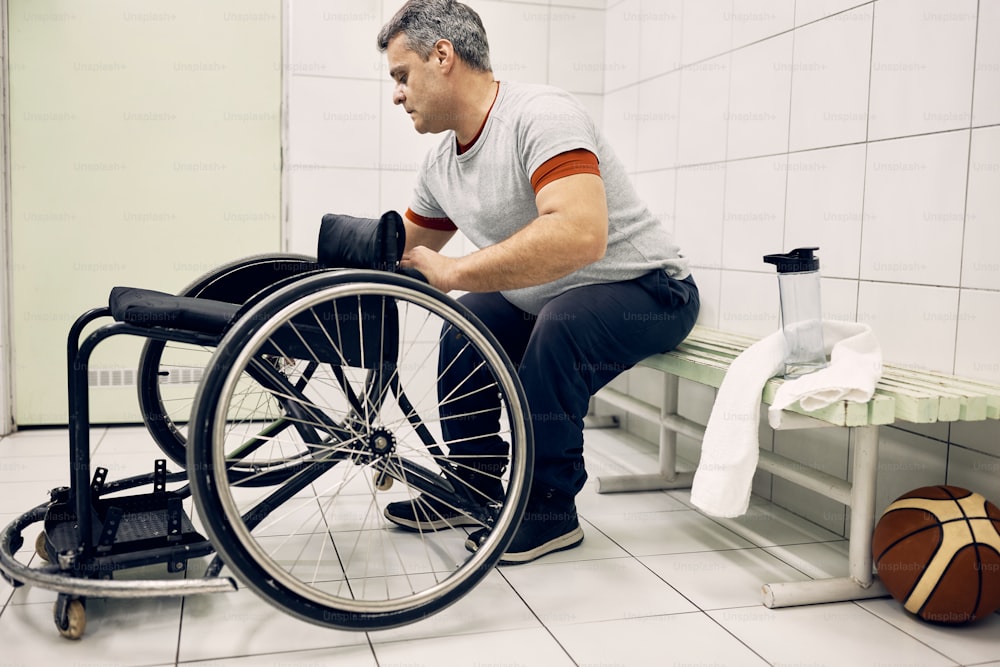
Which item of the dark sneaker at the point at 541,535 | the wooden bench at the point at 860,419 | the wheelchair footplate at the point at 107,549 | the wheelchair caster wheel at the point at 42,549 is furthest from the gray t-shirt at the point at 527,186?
the wheelchair caster wheel at the point at 42,549

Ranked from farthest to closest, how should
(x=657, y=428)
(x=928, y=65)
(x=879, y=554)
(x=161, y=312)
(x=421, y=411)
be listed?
(x=421, y=411), (x=657, y=428), (x=928, y=65), (x=879, y=554), (x=161, y=312)

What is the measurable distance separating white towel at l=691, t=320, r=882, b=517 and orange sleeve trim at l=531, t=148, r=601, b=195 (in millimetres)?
507

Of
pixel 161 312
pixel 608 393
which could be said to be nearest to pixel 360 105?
pixel 608 393

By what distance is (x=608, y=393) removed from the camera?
2775 millimetres

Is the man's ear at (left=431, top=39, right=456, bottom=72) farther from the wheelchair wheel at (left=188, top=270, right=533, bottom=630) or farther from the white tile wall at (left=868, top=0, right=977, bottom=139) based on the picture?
the white tile wall at (left=868, top=0, right=977, bottom=139)

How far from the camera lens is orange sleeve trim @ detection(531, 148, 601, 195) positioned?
1.76 meters

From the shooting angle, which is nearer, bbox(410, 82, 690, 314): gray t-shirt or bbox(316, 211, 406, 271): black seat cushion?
bbox(316, 211, 406, 271): black seat cushion

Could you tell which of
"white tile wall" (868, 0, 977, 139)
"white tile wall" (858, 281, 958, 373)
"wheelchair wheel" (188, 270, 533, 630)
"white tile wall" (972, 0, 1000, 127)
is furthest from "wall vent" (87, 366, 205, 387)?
"white tile wall" (972, 0, 1000, 127)

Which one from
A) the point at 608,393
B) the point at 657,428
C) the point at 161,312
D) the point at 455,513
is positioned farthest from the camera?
the point at 657,428

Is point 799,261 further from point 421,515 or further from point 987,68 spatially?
point 421,515

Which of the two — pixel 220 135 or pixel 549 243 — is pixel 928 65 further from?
pixel 220 135

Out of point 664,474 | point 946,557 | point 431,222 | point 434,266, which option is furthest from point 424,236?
point 946,557

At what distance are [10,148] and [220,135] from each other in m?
0.67

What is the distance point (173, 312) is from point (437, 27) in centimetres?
87
